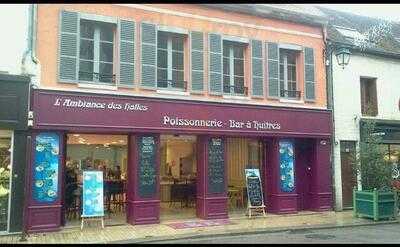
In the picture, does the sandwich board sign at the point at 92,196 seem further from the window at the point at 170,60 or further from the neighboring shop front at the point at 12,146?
the window at the point at 170,60

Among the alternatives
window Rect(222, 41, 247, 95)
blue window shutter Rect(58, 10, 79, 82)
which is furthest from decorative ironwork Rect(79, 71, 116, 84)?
window Rect(222, 41, 247, 95)

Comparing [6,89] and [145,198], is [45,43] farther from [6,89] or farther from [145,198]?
[145,198]

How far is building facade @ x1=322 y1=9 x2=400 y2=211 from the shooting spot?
1691 cm

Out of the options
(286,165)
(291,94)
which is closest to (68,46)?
(291,94)

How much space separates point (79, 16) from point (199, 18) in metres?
3.66

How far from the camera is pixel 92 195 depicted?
12.7 m

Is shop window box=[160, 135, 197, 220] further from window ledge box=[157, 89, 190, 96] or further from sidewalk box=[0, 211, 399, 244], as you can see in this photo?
sidewalk box=[0, 211, 399, 244]

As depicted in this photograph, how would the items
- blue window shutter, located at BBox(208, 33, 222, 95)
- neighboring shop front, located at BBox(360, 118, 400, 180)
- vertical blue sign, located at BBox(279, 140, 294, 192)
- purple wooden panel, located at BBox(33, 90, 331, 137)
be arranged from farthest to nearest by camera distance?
neighboring shop front, located at BBox(360, 118, 400, 180) < vertical blue sign, located at BBox(279, 140, 294, 192) < blue window shutter, located at BBox(208, 33, 222, 95) < purple wooden panel, located at BBox(33, 90, 331, 137)

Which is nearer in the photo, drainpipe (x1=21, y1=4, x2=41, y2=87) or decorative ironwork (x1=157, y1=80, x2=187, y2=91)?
drainpipe (x1=21, y1=4, x2=41, y2=87)

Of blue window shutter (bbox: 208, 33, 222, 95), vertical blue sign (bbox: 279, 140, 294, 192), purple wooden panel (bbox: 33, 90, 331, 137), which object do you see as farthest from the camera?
vertical blue sign (bbox: 279, 140, 294, 192)

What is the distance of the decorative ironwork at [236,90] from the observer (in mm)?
15188

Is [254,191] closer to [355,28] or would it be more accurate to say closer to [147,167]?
[147,167]

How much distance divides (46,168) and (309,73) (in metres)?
9.12

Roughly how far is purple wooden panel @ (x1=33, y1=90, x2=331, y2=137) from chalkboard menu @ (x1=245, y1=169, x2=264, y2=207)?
1.25 m
